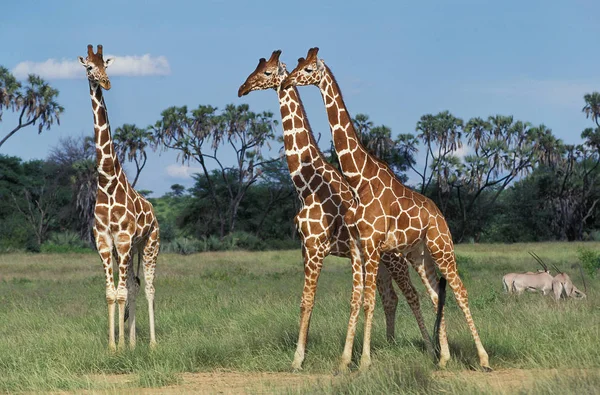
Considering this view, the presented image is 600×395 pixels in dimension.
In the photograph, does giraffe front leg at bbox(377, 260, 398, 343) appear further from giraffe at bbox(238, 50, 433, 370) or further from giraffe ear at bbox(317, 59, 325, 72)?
giraffe ear at bbox(317, 59, 325, 72)

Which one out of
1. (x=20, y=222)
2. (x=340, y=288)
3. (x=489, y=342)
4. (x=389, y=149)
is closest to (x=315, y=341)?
(x=489, y=342)

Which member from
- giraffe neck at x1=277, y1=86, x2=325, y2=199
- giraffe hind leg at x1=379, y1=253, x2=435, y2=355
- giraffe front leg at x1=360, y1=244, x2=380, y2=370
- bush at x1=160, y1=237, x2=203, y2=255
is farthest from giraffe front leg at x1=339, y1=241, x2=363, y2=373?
bush at x1=160, y1=237, x2=203, y2=255

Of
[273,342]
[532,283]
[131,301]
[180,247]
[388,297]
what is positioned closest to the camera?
[388,297]

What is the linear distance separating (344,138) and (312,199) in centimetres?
94

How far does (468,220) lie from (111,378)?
174ft

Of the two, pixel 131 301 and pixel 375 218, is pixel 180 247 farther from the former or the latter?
pixel 375 218

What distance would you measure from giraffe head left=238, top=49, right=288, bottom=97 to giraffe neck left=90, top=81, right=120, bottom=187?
7.69ft

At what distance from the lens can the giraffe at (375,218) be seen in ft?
29.1

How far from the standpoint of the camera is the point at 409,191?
9.50m

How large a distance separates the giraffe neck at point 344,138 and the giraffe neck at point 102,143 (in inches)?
133

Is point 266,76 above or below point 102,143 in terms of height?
above

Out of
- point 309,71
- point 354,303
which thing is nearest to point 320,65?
point 309,71

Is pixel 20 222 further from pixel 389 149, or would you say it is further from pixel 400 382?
pixel 400 382

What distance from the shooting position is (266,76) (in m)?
10.0
